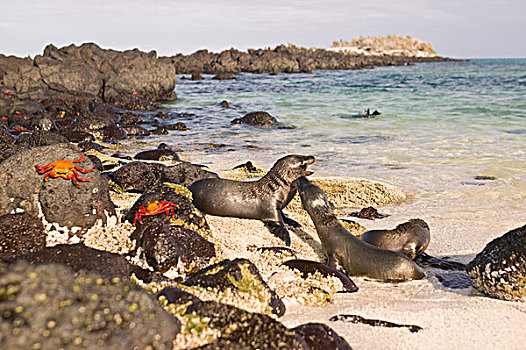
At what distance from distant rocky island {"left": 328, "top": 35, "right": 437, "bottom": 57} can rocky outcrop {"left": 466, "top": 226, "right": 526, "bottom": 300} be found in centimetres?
11873

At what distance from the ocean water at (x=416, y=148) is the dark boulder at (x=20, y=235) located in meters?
4.10

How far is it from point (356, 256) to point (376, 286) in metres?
0.42

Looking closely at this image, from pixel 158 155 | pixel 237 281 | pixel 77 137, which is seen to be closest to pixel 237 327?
pixel 237 281

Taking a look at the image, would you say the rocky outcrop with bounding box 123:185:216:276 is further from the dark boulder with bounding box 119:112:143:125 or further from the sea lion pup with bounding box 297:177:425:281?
the dark boulder with bounding box 119:112:143:125

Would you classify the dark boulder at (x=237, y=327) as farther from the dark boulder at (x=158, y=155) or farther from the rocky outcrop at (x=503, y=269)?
the dark boulder at (x=158, y=155)

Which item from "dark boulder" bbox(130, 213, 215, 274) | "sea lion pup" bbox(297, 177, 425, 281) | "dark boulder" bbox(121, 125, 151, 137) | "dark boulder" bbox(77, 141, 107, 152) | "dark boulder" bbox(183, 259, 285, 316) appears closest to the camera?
"dark boulder" bbox(183, 259, 285, 316)

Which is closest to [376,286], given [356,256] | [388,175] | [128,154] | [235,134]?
[356,256]

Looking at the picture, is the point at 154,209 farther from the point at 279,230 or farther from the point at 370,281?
the point at 370,281

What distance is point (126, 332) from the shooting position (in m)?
2.24

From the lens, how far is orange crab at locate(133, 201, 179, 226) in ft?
15.6

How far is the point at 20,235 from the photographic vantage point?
402cm

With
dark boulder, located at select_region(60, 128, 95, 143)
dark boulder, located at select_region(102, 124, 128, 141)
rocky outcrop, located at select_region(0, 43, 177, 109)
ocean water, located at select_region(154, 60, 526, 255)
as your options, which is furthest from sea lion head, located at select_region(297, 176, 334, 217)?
rocky outcrop, located at select_region(0, 43, 177, 109)

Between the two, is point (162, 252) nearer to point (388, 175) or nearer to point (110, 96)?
point (388, 175)

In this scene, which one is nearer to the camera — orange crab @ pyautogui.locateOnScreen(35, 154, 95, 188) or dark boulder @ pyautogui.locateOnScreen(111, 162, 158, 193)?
orange crab @ pyautogui.locateOnScreen(35, 154, 95, 188)
